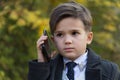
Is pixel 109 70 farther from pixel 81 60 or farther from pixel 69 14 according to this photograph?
pixel 69 14

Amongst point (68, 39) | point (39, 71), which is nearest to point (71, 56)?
point (68, 39)

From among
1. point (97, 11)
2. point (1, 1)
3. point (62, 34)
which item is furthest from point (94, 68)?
point (97, 11)

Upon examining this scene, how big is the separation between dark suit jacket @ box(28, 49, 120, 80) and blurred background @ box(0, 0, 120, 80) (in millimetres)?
1988

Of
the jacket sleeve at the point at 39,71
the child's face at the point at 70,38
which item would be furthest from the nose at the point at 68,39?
the jacket sleeve at the point at 39,71

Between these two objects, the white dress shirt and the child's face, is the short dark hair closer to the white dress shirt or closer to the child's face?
the child's face

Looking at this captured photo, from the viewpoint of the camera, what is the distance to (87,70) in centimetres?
336

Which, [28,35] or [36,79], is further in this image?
[28,35]

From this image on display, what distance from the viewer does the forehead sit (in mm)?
3316

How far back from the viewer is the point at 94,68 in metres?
3.38

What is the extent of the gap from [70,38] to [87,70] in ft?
0.76

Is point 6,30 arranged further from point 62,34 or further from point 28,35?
point 62,34

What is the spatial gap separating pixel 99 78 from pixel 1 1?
2.95 meters

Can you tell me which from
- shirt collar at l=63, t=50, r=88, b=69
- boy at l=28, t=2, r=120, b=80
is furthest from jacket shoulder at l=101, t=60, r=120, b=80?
shirt collar at l=63, t=50, r=88, b=69

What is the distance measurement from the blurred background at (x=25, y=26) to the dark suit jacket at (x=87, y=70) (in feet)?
6.52
